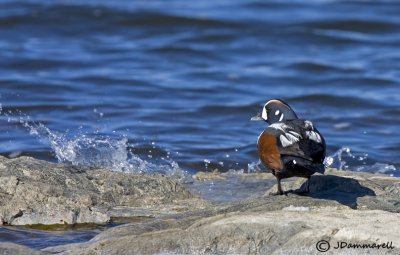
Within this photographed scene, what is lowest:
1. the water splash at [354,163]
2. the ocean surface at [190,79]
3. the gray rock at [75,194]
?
the gray rock at [75,194]

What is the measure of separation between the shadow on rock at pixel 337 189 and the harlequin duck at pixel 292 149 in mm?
105

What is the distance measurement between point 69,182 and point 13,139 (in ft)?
10.9

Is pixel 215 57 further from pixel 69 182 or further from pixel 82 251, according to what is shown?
pixel 82 251

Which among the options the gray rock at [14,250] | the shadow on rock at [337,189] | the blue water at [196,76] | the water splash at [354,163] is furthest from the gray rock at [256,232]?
the water splash at [354,163]

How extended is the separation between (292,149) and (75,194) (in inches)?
62.3

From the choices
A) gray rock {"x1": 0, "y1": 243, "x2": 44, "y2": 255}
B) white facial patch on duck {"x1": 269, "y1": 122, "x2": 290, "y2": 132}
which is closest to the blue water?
white facial patch on duck {"x1": 269, "y1": 122, "x2": 290, "y2": 132}

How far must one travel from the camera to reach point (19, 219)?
22.2ft

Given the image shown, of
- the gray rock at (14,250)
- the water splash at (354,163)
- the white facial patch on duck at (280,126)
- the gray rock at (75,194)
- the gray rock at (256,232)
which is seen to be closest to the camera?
the gray rock at (256,232)

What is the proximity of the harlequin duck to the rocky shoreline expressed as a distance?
20 centimetres

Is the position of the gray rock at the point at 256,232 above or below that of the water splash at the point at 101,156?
below

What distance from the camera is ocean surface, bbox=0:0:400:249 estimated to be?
10.3 m

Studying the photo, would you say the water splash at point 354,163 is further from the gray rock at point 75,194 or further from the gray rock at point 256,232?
the gray rock at point 256,232

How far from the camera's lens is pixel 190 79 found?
14.7 metres

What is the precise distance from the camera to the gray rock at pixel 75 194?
6.81m
